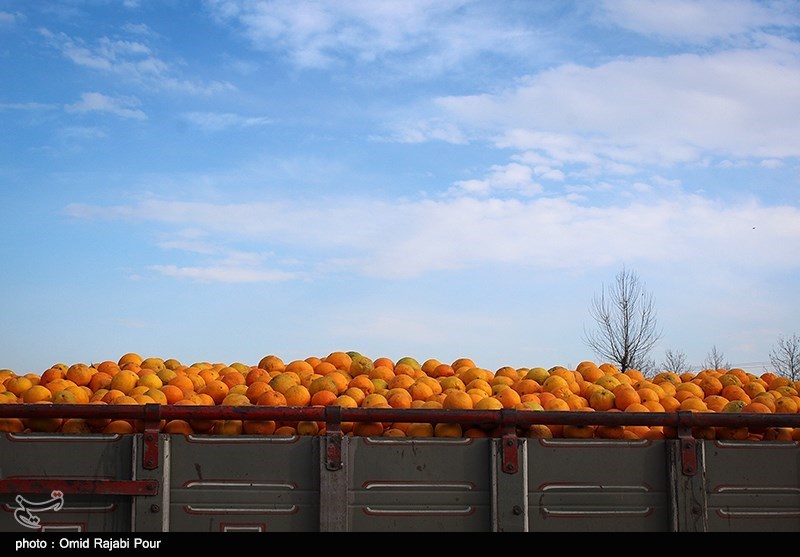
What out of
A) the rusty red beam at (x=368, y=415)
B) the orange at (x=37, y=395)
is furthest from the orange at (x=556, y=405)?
the orange at (x=37, y=395)

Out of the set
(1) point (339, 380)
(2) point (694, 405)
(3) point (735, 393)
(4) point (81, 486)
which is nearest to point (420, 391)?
(1) point (339, 380)

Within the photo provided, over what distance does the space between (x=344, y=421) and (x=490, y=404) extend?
3.35ft

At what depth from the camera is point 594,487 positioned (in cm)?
478

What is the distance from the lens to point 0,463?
15.3 feet

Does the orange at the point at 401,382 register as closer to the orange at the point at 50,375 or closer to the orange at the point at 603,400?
the orange at the point at 603,400

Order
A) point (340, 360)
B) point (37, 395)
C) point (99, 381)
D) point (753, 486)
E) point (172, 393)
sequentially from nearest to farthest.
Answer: point (753, 486) < point (37, 395) < point (172, 393) < point (99, 381) < point (340, 360)

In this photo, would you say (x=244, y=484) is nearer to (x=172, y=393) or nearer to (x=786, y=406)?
(x=172, y=393)

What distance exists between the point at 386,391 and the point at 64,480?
7.01 feet

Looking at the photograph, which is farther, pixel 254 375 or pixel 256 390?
pixel 254 375

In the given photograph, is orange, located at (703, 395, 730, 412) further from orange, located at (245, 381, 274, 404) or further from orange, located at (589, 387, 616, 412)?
orange, located at (245, 381, 274, 404)

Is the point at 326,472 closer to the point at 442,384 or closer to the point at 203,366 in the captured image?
the point at 442,384

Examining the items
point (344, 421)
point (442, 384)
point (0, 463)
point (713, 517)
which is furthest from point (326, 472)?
point (713, 517)

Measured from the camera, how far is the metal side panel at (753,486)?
4.83 m

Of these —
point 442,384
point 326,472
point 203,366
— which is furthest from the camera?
point 203,366
